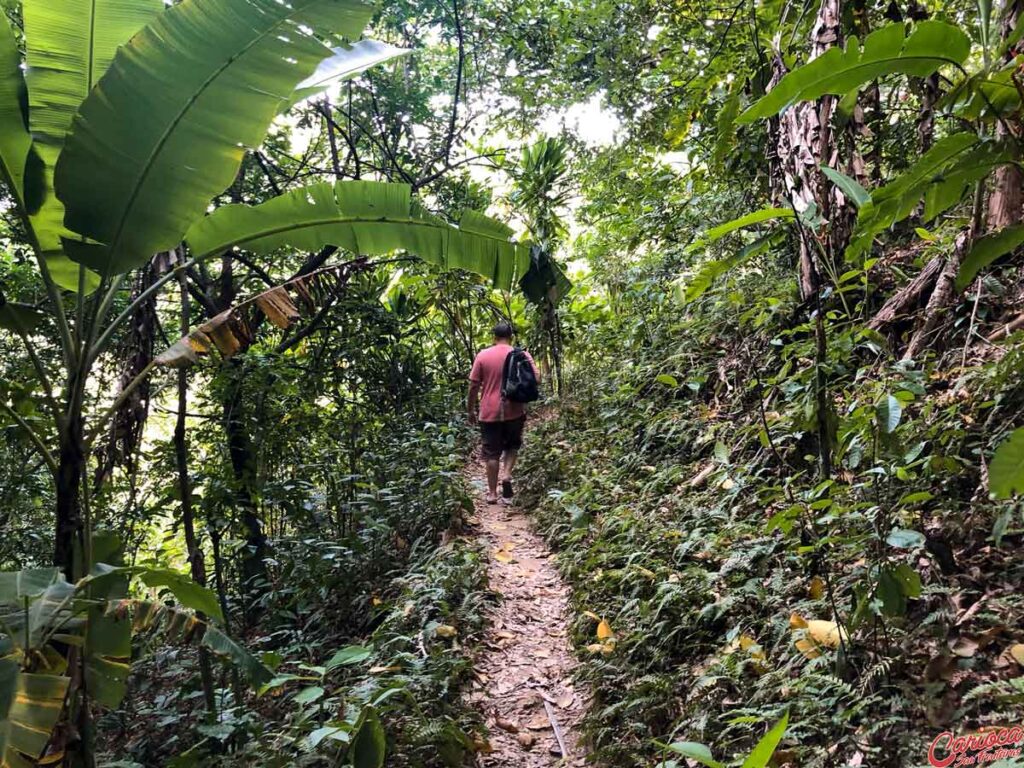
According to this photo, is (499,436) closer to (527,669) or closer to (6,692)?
(527,669)

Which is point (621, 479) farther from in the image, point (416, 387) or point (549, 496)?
point (416, 387)

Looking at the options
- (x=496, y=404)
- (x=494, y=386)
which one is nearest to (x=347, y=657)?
(x=496, y=404)

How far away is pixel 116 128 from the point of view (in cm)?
225

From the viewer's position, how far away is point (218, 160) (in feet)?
8.10

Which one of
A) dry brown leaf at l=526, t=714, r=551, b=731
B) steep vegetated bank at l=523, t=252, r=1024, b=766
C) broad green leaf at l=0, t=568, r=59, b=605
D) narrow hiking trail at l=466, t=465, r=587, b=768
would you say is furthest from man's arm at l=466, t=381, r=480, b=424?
broad green leaf at l=0, t=568, r=59, b=605

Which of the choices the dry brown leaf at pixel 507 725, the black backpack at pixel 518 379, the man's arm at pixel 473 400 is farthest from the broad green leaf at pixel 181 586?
the man's arm at pixel 473 400

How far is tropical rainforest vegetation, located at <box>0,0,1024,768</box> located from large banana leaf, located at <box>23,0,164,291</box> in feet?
0.04

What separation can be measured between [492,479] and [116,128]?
5291 mm

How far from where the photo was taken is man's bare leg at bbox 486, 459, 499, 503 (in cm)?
683

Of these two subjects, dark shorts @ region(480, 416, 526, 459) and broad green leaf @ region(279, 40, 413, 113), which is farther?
dark shorts @ region(480, 416, 526, 459)

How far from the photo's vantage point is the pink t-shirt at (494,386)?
6.48 metres

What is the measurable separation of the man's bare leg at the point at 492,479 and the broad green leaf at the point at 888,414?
4.79 m

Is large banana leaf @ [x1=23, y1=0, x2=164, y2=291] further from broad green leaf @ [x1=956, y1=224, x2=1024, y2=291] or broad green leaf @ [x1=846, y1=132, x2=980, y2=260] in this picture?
broad green leaf @ [x1=956, y1=224, x2=1024, y2=291]

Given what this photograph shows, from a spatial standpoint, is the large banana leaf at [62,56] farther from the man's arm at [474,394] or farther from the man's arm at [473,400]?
the man's arm at [473,400]
